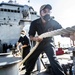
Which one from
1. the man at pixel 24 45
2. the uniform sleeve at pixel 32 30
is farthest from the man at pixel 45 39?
the man at pixel 24 45

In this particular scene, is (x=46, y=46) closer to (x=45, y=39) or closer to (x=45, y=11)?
(x=45, y=39)

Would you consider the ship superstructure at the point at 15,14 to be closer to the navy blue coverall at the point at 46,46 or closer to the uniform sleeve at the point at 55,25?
the navy blue coverall at the point at 46,46

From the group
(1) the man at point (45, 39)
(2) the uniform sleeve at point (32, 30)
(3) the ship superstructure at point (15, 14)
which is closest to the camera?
(1) the man at point (45, 39)

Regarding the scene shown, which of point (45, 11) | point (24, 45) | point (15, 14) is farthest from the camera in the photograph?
A: point (15, 14)

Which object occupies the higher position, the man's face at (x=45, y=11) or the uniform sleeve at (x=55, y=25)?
the man's face at (x=45, y=11)

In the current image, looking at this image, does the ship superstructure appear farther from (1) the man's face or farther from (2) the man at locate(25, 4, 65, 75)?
(1) the man's face

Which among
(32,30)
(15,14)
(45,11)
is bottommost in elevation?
(32,30)

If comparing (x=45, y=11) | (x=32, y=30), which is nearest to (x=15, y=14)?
(x=32, y=30)

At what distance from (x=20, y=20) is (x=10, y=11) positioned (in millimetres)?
2573

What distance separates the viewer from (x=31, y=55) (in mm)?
3947

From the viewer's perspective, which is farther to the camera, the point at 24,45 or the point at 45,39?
the point at 24,45

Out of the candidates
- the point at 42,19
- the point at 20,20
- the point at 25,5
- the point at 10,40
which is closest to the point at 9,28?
the point at 10,40

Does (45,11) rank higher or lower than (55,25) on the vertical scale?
higher

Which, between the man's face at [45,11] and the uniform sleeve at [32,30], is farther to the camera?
the uniform sleeve at [32,30]
